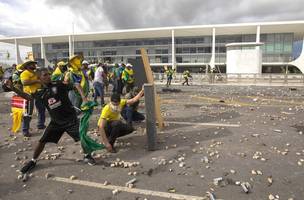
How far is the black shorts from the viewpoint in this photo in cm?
464

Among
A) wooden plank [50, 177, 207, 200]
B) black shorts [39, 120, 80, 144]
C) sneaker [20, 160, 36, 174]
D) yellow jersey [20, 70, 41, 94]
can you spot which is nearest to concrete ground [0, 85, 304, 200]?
wooden plank [50, 177, 207, 200]

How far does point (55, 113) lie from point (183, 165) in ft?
8.24

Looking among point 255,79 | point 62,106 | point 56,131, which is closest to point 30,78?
point 62,106

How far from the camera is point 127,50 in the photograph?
7006 centimetres

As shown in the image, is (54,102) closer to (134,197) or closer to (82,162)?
(82,162)

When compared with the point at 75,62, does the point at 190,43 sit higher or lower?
higher

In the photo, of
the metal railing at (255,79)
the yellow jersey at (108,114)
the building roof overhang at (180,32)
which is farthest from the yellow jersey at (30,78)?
the building roof overhang at (180,32)

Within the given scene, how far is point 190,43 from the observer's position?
214 feet

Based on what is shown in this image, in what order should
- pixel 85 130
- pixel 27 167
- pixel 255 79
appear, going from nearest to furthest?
pixel 27 167 < pixel 85 130 < pixel 255 79

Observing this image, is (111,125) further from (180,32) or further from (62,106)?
(180,32)

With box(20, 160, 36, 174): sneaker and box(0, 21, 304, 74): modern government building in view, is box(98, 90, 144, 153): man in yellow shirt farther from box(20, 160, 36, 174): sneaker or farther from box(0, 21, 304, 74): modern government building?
box(0, 21, 304, 74): modern government building

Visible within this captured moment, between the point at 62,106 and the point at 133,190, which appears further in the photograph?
the point at 62,106

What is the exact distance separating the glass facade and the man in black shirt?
56361 millimetres

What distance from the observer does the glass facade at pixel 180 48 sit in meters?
58.9
